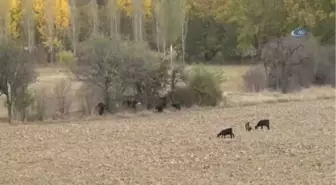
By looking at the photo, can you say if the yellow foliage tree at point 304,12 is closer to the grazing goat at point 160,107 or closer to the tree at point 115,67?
the tree at point 115,67

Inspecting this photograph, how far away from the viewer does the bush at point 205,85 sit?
30.4 meters

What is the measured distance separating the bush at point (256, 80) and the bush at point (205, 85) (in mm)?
6545

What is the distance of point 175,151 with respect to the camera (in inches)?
757

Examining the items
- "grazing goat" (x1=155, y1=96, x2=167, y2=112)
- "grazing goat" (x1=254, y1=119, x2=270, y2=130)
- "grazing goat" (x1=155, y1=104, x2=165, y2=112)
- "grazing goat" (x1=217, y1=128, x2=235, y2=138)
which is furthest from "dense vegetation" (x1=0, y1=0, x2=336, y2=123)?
"grazing goat" (x1=217, y1=128, x2=235, y2=138)

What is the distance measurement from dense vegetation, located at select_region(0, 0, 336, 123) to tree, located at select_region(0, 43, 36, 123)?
0.04 metres

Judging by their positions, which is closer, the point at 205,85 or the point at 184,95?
the point at 205,85

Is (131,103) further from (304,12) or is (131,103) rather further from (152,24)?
(152,24)

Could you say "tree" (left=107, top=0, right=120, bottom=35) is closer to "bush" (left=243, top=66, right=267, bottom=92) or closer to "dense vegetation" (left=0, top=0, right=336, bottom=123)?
"dense vegetation" (left=0, top=0, right=336, bottom=123)

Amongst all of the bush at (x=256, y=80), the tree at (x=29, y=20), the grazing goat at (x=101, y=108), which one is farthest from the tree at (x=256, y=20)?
the grazing goat at (x=101, y=108)

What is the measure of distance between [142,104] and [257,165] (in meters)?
13.3

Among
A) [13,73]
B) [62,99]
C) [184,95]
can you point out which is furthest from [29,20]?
[13,73]

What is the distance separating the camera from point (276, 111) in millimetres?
28141

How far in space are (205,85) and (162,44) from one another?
3582 cm

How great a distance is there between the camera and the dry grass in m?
15.7
